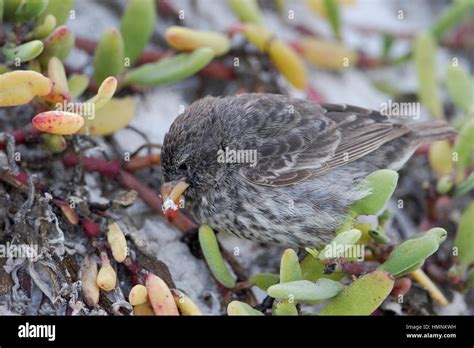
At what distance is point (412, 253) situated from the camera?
3568 mm

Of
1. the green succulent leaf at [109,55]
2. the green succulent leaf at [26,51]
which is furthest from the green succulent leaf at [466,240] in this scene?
the green succulent leaf at [26,51]

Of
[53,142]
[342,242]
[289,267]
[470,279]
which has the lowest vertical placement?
[470,279]

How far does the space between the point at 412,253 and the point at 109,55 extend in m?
1.97

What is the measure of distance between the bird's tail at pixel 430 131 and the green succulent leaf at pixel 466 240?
57cm

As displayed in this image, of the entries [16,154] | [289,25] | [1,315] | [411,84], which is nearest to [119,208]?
[16,154]

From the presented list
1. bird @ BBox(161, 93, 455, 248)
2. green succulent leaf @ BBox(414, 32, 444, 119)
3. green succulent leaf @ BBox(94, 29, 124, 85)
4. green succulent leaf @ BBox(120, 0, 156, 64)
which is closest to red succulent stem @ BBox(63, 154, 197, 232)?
bird @ BBox(161, 93, 455, 248)

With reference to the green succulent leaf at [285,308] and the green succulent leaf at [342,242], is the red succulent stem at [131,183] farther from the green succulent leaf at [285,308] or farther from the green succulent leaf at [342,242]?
the green succulent leaf at [342,242]

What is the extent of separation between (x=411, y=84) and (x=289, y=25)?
106 cm

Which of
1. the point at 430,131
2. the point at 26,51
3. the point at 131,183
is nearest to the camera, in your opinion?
the point at 26,51

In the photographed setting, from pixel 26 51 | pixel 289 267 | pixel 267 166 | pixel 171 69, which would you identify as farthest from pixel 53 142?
pixel 289 267

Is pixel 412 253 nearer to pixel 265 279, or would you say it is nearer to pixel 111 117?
pixel 265 279

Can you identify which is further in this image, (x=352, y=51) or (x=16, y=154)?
(x=352, y=51)

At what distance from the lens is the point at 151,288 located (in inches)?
141

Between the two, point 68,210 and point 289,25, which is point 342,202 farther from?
point 289,25
